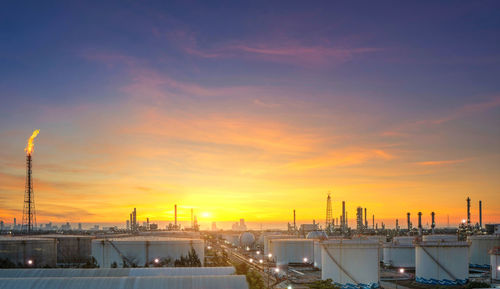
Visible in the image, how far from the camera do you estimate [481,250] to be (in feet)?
236

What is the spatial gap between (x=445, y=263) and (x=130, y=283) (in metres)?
36.2

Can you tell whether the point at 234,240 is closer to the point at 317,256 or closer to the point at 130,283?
the point at 317,256

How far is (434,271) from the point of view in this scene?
51625mm

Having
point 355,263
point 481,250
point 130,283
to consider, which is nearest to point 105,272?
point 130,283

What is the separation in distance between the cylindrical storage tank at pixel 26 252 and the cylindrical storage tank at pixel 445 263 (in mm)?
42852

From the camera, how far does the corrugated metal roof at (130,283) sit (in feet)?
100

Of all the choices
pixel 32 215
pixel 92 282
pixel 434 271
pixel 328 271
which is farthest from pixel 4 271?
pixel 434 271

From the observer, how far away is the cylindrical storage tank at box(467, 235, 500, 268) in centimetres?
7100

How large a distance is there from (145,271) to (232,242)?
10401 centimetres

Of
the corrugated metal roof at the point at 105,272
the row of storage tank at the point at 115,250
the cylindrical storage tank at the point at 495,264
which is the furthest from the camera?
the cylindrical storage tank at the point at 495,264

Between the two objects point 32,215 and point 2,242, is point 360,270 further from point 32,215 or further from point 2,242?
point 32,215

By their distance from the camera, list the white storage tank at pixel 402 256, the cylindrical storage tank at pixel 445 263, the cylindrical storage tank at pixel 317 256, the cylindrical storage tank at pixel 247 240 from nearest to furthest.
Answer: the cylindrical storage tank at pixel 445 263 → the cylindrical storage tank at pixel 317 256 → the white storage tank at pixel 402 256 → the cylindrical storage tank at pixel 247 240

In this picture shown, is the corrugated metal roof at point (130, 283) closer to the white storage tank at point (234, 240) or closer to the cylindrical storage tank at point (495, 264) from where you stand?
the cylindrical storage tank at point (495, 264)

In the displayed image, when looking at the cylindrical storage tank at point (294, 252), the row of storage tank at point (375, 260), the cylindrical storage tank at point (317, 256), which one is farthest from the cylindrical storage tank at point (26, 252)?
the cylindrical storage tank at point (317, 256)
